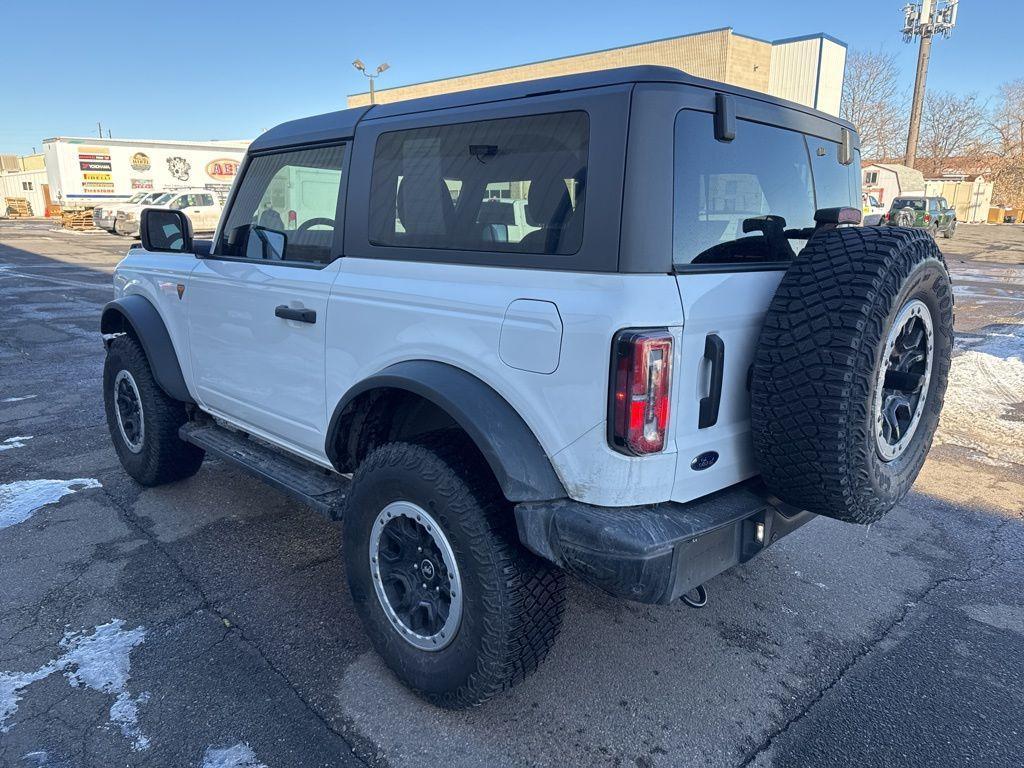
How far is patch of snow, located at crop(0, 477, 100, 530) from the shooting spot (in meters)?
4.05

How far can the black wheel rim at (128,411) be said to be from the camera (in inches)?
171

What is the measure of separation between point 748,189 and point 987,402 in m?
5.34

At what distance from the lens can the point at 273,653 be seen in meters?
2.83

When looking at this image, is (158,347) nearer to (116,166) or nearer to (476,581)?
(476,581)

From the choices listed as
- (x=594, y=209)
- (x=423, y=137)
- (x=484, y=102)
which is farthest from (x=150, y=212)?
(x=594, y=209)

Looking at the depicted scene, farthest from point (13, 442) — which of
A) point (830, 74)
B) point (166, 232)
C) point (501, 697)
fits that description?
point (830, 74)

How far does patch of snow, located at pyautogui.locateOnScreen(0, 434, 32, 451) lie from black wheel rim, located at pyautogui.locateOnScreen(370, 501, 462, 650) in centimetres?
398

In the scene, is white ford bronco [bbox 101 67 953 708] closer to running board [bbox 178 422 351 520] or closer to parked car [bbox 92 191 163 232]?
running board [bbox 178 422 351 520]

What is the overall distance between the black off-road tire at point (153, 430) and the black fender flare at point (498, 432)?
2.45m

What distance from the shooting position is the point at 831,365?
2059 millimetres

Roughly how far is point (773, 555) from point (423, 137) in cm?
272

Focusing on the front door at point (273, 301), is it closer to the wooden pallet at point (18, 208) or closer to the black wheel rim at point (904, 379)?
the black wheel rim at point (904, 379)

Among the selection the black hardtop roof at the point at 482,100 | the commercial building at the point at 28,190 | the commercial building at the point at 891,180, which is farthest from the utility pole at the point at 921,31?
the commercial building at the point at 28,190

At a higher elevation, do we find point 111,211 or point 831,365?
point 111,211
